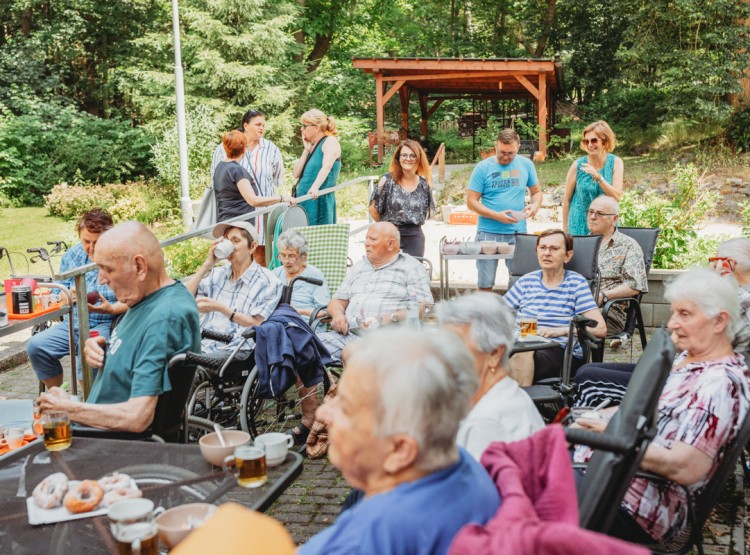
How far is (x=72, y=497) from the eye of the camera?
1.94 metres

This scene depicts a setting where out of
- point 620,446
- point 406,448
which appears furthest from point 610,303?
point 406,448

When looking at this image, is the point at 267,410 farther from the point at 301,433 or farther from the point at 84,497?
the point at 84,497

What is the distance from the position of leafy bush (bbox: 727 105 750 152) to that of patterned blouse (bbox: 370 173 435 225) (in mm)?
13803

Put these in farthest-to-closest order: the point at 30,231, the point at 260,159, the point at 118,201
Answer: the point at 118,201 < the point at 30,231 < the point at 260,159

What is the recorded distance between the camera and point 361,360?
146cm

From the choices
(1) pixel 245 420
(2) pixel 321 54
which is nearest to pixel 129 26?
(2) pixel 321 54

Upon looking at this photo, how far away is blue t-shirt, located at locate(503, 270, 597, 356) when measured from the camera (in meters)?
4.45

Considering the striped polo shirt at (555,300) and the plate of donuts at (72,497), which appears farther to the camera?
the striped polo shirt at (555,300)

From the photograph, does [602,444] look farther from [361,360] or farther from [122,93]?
[122,93]

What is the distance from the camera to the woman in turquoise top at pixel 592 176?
19.0 feet

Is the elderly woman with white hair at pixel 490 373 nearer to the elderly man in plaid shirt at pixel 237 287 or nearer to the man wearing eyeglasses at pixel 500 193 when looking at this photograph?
the elderly man in plaid shirt at pixel 237 287

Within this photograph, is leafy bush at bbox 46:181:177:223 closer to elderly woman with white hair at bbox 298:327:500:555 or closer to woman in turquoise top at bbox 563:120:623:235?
woman in turquoise top at bbox 563:120:623:235

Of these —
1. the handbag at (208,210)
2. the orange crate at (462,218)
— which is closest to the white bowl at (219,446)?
the handbag at (208,210)

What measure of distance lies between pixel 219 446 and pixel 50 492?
464mm
